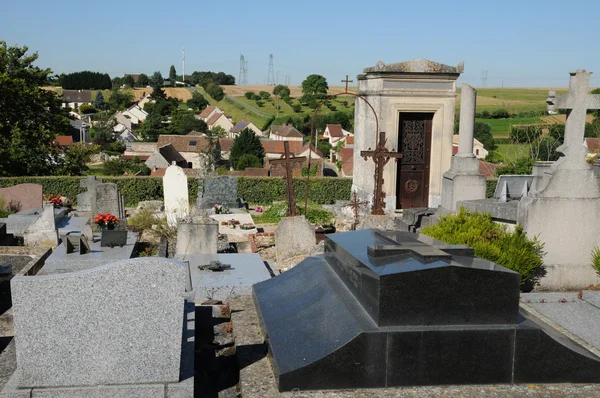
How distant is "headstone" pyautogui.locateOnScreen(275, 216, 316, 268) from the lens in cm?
1171

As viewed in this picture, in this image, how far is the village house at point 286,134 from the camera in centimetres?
7325

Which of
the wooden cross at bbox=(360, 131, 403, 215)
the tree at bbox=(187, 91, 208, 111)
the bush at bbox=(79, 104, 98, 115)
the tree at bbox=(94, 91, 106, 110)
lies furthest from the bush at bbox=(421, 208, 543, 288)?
the tree at bbox=(94, 91, 106, 110)

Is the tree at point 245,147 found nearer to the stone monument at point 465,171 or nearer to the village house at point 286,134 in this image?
the village house at point 286,134

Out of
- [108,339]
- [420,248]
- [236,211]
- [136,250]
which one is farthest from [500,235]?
[236,211]

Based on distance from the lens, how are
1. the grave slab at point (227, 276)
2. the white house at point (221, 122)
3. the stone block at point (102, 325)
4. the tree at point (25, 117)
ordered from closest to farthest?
the stone block at point (102, 325) → the grave slab at point (227, 276) → the tree at point (25, 117) → the white house at point (221, 122)

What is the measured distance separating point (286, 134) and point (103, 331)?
235ft

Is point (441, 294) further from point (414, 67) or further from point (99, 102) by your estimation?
point (99, 102)

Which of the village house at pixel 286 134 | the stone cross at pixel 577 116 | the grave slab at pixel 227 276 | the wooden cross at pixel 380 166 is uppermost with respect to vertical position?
the village house at pixel 286 134

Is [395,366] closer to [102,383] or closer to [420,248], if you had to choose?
[420,248]

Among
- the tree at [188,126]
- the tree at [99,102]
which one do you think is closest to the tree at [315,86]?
the tree at [188,126]

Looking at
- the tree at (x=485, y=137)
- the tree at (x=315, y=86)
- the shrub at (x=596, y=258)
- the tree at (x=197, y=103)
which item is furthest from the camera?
the tree at (x=197, y=103)

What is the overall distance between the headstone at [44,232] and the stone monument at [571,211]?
8.93 m

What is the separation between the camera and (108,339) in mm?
4172

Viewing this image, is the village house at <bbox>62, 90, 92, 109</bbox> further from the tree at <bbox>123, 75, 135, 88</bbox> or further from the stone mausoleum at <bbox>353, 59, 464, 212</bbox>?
the stone mausoleum at <bbox>353, 59, 464, 212</bbox>
